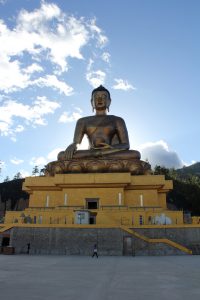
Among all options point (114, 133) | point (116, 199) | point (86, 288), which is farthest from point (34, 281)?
point (114, 133)

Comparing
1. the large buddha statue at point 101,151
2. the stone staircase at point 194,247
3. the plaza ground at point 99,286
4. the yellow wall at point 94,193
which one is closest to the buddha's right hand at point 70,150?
the large buddha statue at point 101,151

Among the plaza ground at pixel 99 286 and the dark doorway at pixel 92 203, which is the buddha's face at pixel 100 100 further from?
the plaza ground at pixel 99 286

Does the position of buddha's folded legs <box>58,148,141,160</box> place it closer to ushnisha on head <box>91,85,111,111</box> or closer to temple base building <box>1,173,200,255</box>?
temple base building <box>1,173,200,255</box>

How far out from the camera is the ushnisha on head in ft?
67.5

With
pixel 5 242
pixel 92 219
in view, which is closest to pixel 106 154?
pixel 92 219

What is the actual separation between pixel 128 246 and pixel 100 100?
11788 mm

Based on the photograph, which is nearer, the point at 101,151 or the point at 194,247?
the point at 194,247

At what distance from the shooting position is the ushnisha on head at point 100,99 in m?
20.6

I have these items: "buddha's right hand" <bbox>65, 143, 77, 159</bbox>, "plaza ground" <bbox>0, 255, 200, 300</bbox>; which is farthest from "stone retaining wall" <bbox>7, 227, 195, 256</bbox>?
"buddha's right hand" <bbox>65, 143, 77, 159</bbox>

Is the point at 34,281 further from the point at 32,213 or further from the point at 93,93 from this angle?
the point at 93,93

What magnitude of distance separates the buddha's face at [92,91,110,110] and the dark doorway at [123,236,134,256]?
445 inches

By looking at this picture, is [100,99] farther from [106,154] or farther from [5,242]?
[5,242]

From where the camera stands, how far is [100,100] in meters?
20.6

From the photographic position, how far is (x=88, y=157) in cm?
1717
